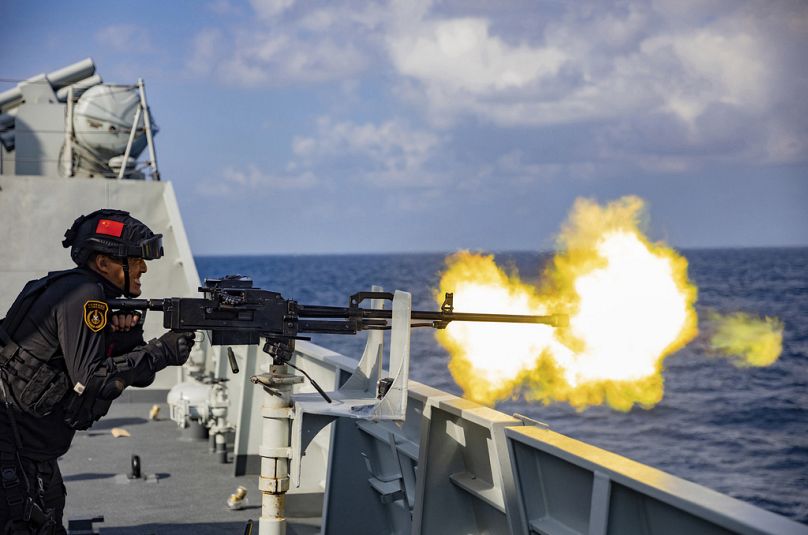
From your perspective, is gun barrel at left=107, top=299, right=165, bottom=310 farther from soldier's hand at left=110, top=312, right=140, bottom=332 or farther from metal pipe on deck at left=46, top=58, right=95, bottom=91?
metal pipe on deck at left=46, top=58, right=95, bottom=91

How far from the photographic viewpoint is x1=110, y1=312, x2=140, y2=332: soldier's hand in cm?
476

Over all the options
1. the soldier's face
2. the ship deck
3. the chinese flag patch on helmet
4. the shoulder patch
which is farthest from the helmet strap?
the ship deck

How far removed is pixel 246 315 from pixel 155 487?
502 cm

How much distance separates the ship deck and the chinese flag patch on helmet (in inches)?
131

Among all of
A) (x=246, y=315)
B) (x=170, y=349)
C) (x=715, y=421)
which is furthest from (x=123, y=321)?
(x=715, y=421)

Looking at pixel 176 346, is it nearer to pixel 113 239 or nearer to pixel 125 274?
pixel 125 274

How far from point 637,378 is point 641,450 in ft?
76.8

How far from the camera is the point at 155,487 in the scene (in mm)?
9219

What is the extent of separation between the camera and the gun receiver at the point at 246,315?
4.75 m

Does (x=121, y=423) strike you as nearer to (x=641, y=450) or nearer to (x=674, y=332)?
(x=674, y=332)

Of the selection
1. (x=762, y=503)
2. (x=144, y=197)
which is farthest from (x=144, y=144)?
(x=762, y=503)

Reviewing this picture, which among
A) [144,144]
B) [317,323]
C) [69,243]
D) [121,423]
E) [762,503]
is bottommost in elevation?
[762,503]

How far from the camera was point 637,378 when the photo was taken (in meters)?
6.78

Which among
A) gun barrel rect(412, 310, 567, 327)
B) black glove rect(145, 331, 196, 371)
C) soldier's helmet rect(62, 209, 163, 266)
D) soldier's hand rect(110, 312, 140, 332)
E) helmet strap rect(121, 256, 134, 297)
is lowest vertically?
black glove rect(145, 331, 196, 371)
